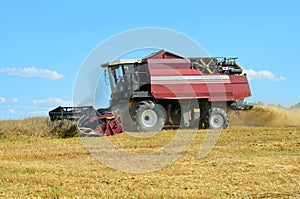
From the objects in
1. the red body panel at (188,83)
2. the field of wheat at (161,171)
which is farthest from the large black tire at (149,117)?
the field of wheat at (161,171)

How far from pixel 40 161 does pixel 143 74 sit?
667 cm

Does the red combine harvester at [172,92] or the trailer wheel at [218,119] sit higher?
the red combine harvester at [172,92]

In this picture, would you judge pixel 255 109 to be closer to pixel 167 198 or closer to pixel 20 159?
pixel 20 159

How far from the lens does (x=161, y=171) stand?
7410mm

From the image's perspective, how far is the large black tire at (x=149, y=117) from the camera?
1474 cm

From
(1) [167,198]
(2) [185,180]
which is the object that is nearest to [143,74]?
(2) [185,180]

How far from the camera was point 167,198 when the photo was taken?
535cm

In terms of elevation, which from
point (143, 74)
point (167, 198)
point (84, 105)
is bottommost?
point (167, 198)

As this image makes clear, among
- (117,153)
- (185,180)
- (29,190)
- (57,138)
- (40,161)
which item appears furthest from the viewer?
(57,138)

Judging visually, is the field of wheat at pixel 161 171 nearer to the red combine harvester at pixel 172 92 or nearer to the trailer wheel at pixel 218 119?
the red combine harvester at pixel 172 92

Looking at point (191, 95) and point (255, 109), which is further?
point (255, 109)

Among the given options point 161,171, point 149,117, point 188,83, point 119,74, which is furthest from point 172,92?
point 161,171

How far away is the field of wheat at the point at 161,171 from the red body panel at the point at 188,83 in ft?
7.78

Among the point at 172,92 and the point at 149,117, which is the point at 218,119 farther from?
the point at 149,117
